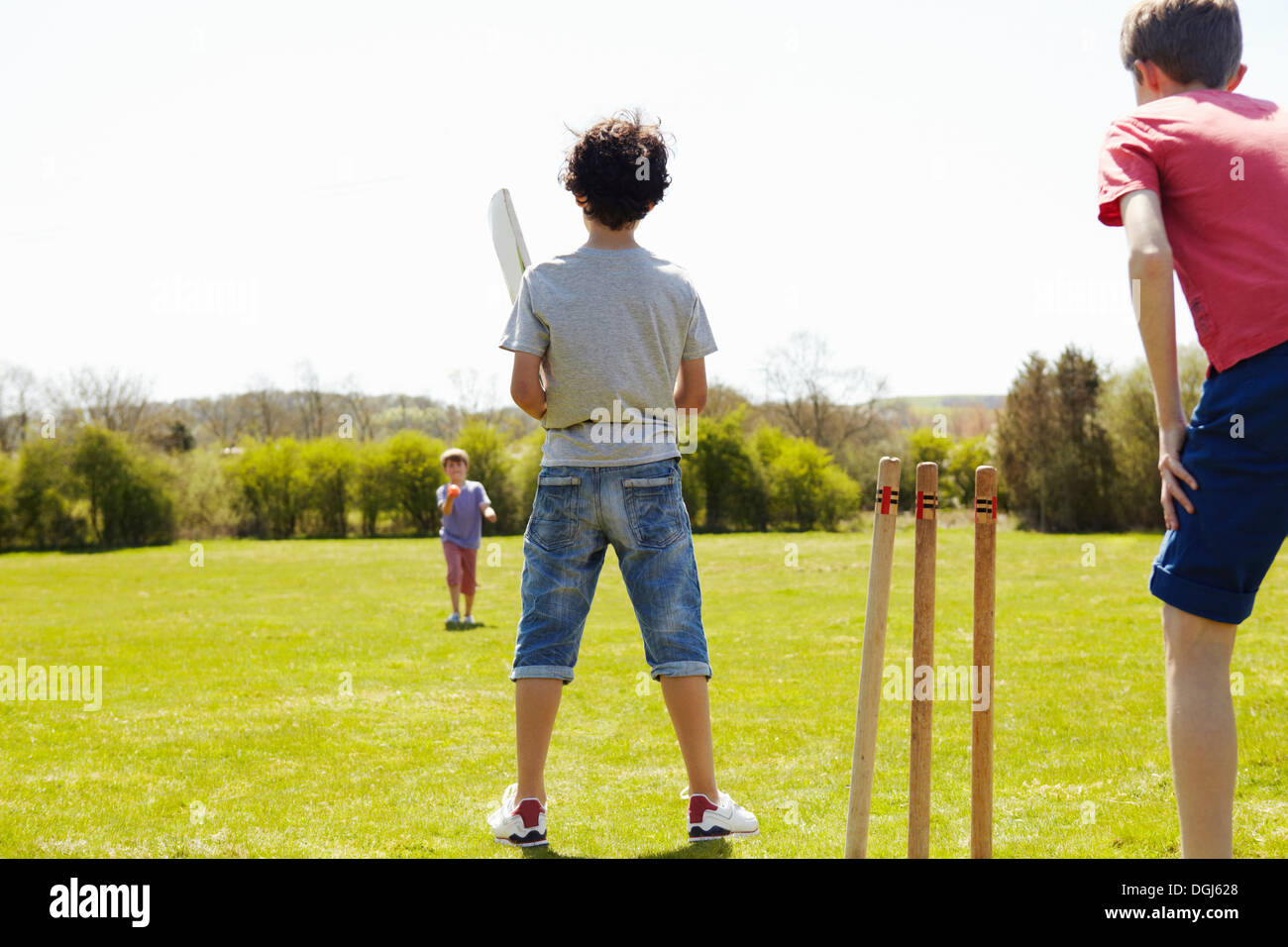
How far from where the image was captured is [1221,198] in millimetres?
2545

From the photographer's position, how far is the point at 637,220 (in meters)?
3.68

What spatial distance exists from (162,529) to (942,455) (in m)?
27.6

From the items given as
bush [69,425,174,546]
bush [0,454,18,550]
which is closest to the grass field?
bush [69,425,174,546]

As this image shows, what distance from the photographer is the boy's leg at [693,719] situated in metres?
3.56

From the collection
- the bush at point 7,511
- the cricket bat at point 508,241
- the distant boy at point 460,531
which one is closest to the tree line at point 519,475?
the bush at point 7,511

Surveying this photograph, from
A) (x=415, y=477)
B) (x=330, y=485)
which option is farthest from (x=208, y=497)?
(x=415, y=477)

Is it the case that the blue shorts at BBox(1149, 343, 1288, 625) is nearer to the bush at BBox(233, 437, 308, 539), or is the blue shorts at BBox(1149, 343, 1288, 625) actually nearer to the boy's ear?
the boy's ear

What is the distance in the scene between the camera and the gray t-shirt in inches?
140

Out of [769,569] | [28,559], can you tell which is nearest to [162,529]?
[28,559]

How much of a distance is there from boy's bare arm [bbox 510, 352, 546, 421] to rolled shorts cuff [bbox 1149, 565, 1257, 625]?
2035 mm

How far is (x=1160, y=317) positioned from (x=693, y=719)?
6.52ft
